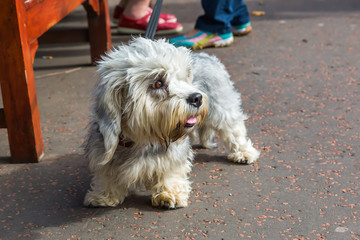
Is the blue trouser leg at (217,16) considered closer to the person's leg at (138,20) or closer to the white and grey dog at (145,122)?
the person's leg at (138,20)

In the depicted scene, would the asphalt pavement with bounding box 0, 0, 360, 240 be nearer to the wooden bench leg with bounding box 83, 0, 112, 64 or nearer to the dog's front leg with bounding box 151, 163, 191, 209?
the dog's front leg with bounding box 151, 163, 191, 209

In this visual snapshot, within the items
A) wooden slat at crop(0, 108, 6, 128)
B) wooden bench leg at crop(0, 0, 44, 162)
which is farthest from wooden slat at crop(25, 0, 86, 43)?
Result: wooden slat at crop(0, 108, 6, 128)

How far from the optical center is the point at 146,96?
10.0 feet

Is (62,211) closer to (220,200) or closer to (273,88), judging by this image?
(220,200)

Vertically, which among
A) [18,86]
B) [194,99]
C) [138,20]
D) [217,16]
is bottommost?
[138,20]

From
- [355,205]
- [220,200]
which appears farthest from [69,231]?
[355,205]

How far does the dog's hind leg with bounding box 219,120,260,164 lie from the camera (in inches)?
158

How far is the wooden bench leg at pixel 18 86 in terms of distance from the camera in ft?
12.4

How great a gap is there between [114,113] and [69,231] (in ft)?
2.47

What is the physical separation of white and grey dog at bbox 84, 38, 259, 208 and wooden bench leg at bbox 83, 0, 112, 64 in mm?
2709

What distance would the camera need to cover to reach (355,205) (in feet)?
11.0

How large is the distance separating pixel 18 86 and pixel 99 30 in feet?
7.91

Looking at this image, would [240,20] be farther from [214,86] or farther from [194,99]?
[194,99]

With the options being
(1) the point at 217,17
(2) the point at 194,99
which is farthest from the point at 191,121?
(1) the point at 217,17
